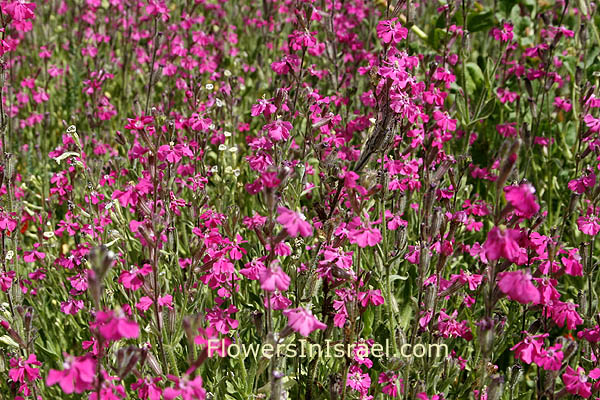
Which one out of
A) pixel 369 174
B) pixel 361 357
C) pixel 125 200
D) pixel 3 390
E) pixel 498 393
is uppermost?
pixel 369 174

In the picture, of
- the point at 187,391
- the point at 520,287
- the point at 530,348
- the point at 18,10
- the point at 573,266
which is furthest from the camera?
the point at 18,10

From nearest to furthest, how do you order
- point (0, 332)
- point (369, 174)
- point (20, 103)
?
1. point (369, 174)
2. point (0, 332)
3. point (20, 103)

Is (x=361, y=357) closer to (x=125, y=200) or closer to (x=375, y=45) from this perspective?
(x=125, y=200)

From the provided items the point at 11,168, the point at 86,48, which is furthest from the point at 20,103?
the point at 11,168

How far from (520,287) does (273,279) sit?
2.07ft

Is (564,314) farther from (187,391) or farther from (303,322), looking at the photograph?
(187,391)

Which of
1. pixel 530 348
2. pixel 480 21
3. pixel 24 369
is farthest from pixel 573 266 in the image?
pixel 480 21

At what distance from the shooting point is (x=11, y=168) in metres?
2.74

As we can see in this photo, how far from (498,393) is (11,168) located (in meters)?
2.13

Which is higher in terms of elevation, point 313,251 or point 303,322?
point 303,322

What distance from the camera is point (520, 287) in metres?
1.62

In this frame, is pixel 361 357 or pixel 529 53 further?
pixel 529 53

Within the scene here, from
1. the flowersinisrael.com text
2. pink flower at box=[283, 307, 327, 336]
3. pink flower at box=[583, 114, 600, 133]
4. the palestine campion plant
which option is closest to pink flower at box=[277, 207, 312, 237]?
the palestine campion plant

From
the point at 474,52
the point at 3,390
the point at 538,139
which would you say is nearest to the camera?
the point at 3,390
